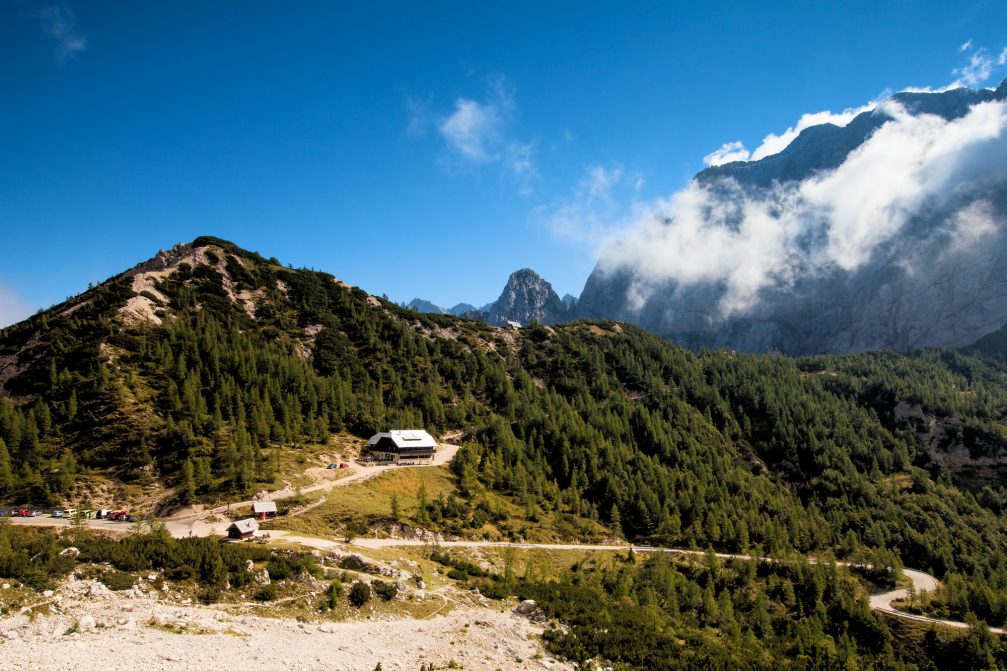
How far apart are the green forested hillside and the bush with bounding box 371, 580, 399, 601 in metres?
41.4

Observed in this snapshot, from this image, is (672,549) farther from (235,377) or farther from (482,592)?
(235,377)

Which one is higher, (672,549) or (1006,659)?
(672,549)

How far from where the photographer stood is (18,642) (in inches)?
1162

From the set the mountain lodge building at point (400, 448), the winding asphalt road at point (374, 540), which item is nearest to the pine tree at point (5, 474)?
the winding asphalt road at point (374, 540)

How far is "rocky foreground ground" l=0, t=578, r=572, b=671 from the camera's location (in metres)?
29.9

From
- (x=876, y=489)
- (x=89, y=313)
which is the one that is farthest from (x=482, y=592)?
(x=876, y=489)

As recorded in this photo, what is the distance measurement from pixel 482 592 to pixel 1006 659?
90.4 m

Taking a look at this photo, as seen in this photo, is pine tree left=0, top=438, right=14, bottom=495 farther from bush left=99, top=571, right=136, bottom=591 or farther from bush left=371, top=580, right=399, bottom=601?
bush left=371, top=580, right=399, bottom=601

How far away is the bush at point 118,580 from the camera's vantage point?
1574 inches

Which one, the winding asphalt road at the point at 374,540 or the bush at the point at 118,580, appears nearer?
the bush at the point at 118,580

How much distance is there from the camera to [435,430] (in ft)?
457

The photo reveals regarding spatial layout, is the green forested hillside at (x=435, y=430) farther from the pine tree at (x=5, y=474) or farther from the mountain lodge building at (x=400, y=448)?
the mountain lodge building at (x=400, y=448)

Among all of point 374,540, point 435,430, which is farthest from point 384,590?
point 435,430

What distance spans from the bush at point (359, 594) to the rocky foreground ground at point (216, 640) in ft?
9.61
